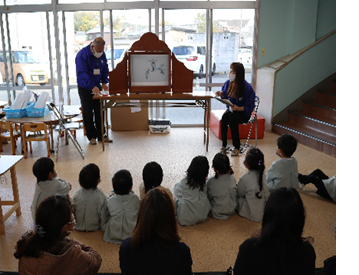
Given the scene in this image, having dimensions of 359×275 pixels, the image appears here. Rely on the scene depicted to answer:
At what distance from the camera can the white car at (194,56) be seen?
6.39m

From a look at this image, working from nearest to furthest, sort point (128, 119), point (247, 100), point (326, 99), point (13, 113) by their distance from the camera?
point (13, 113) < point (247, 100) < point (326, 99) < point (128, 119)

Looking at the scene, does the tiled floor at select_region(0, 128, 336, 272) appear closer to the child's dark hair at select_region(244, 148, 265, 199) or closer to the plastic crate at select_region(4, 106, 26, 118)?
the child's dark hair at select_region(244, 148, 265, 199)

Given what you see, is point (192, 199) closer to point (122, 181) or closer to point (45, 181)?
point (122, 181)

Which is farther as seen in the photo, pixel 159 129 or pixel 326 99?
pixel 159 129

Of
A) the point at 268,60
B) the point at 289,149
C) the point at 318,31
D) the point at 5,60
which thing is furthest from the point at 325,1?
the point at 5,60

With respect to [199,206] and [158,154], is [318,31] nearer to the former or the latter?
[158,154]

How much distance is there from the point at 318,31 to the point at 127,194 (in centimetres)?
506

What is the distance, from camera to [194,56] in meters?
6.43

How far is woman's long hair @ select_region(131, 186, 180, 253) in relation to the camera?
149cm

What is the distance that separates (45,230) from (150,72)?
3438 millimetres

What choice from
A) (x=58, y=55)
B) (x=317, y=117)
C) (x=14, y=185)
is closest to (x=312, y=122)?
(x=317, y=117)

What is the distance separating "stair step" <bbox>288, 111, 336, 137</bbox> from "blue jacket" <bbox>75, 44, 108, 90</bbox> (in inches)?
132

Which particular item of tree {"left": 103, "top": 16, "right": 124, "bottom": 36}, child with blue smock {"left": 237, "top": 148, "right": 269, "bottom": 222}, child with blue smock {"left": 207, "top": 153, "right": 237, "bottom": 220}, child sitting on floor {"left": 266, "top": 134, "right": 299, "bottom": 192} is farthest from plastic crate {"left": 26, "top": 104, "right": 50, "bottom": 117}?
child sitting on floor {"left": 266, "top": 134, "right": 299, "bottom": 192}
